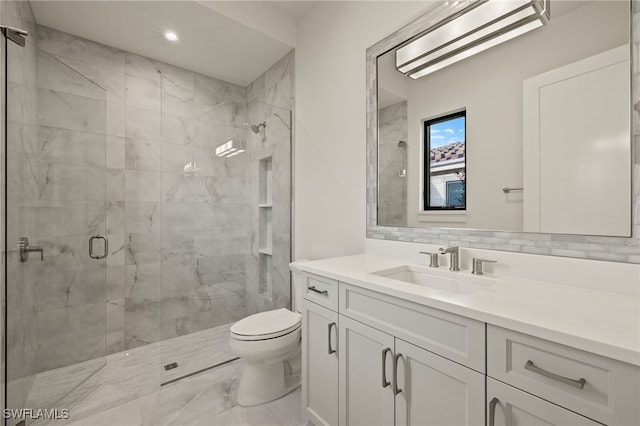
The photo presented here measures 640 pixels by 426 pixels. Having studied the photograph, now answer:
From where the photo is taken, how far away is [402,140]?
1.67 m

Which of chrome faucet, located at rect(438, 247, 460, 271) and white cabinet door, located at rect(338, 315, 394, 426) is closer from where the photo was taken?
white cabinet door, located at rect(338, 315, 394, 426)

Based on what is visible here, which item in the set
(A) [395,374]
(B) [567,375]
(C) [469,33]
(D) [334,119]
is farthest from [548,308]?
(D) [334,119]

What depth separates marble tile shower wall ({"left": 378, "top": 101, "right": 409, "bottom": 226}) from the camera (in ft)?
5.47

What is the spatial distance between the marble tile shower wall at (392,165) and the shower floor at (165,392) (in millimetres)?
1264

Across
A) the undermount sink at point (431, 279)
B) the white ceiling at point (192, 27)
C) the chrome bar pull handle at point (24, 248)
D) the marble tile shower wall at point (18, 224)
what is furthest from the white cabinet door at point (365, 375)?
the white ceiling at point (192, 27)

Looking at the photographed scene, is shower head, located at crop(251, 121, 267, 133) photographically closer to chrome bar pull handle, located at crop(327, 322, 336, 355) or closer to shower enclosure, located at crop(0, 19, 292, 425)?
shower enclosure, located at crop(0, 19, 292, 425)

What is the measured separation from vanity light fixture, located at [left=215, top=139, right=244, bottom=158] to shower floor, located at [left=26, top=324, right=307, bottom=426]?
1.39 metres

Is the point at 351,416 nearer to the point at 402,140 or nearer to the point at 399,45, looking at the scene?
the point at 402,140

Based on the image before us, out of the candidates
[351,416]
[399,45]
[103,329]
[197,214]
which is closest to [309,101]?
[399,45]

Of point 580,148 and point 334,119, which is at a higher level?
point 334,119

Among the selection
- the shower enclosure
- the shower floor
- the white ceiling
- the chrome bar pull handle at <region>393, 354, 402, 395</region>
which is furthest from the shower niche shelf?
the chrome bar pull handle at <region>393, 354, 402, 395</region>

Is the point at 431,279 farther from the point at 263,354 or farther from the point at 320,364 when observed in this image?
the point at 263,354

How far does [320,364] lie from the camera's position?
→ 4.44 feet

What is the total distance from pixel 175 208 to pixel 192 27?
140cm
